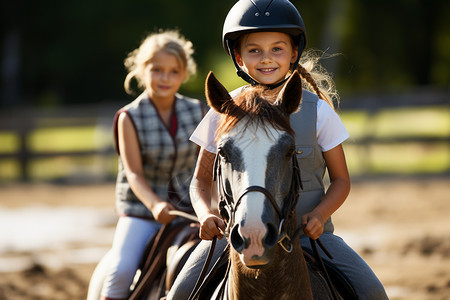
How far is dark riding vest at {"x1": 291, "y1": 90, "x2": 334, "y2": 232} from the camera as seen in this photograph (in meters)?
3.02

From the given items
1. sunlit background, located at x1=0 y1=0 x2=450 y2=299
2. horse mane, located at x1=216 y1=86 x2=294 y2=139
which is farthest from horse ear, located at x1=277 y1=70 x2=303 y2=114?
sunlit background, located at x1=0 y1=0 x2=450 y2=299

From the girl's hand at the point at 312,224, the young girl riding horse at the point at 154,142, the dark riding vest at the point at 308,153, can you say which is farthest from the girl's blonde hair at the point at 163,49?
the girl's hand at the point at 312,224

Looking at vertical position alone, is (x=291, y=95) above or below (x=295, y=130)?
above

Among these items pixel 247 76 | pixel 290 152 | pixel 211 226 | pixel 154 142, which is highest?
pixel 247 76

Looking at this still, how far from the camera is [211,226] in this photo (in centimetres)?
287

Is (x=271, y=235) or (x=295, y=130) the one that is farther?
(x=295, y=130)

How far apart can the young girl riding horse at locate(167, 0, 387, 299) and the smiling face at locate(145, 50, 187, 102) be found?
1139mm

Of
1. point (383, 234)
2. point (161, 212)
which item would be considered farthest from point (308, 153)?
point (383, 234)

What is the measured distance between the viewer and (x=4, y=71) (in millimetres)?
36094

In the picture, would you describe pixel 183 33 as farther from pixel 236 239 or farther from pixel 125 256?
pixel 236 239

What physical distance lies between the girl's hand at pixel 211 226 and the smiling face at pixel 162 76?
1765 millimetres

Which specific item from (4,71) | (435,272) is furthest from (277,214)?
(4,71)

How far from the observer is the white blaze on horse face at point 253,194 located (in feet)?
7.78

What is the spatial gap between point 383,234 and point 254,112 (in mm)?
7579
